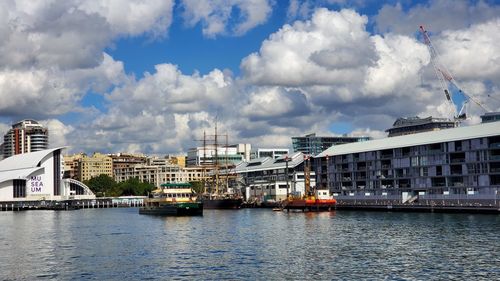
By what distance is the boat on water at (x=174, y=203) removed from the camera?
131538 millimetres

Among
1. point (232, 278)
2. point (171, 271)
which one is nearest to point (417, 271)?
point (232, 278)

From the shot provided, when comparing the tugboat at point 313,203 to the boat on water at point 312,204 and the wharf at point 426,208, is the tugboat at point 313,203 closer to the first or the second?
the boat on water at point 312,204

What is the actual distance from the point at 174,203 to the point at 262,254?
72907 mm

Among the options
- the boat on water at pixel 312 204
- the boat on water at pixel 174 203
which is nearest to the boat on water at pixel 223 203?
the boat on water at pixel 312 204

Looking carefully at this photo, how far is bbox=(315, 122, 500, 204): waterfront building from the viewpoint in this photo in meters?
136

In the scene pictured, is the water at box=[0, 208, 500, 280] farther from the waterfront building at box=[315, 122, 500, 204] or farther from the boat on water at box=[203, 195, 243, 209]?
the boat on water at box=[203, 195, 243, 209]

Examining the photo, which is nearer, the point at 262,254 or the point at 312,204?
the point at 262,254

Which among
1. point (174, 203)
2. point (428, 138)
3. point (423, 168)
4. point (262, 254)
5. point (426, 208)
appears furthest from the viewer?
point (428, 138)

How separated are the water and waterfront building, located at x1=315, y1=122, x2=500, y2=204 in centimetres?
4569

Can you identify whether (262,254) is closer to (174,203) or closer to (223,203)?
(174,203)

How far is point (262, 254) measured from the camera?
61750mm

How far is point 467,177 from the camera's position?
459ft

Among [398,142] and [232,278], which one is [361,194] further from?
[232,278]

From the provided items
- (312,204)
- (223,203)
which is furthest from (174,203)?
(223,203)
